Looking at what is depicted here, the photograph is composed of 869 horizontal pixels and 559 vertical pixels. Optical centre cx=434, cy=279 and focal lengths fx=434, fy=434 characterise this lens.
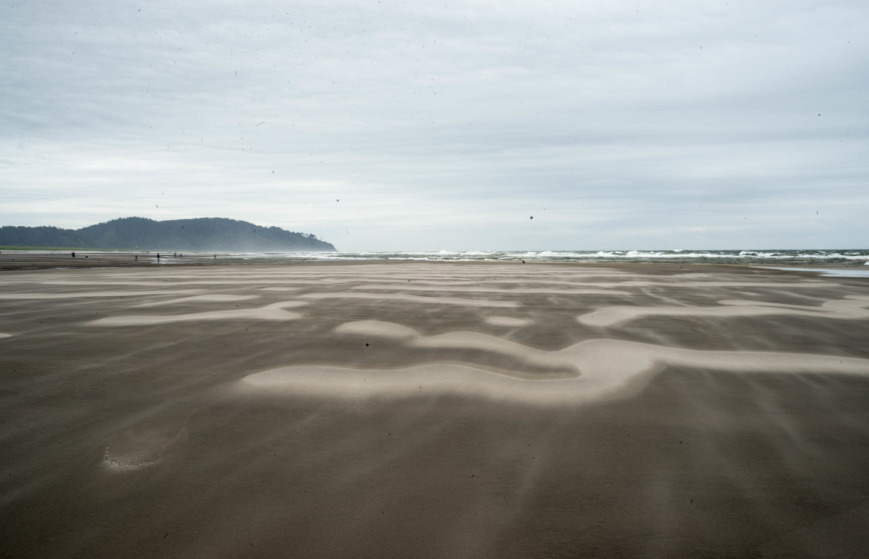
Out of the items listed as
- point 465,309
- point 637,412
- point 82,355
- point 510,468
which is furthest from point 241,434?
point 465,309

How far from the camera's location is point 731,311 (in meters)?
7.31

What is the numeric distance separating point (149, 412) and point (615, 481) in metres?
3.04

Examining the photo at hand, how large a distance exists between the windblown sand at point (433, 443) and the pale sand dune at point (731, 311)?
3.93 feet

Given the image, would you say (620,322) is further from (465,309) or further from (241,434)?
(241,434)

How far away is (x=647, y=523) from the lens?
187 cm

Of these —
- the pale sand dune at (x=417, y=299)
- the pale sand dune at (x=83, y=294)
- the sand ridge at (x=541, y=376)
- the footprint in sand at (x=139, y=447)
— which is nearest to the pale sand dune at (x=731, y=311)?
the sand ridge at (x=541, y=376)

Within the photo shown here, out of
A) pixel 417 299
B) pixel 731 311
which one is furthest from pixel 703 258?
pixel 417 299

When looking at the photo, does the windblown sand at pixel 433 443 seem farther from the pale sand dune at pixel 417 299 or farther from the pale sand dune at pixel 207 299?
the pale sand dune at pixel 417 299

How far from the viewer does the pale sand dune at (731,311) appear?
22.1ft

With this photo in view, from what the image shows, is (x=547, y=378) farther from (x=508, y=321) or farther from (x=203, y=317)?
(x=203, y=317)

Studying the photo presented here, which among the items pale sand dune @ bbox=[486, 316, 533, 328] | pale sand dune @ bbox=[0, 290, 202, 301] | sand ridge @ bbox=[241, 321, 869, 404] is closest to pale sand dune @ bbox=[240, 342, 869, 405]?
sand ridge @ bbox=[241, 321, 869, 404]

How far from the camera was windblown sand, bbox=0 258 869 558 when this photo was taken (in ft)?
5.95

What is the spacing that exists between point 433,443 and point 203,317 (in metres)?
5.44

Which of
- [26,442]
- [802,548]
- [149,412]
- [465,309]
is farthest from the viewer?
[465,309]
